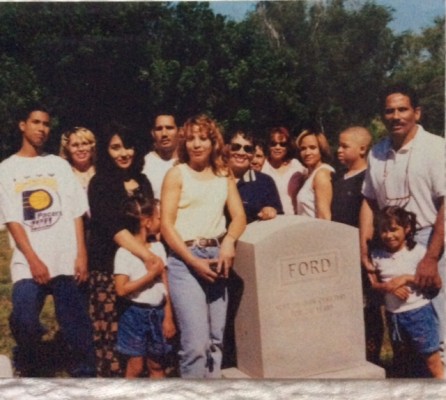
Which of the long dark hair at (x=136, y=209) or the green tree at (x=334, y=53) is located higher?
the green tree at (x=334, y=53)

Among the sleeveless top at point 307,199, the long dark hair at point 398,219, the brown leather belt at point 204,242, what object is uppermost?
the sleeveless top at point 307,199

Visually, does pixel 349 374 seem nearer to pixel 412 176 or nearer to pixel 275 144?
pixel 412 176

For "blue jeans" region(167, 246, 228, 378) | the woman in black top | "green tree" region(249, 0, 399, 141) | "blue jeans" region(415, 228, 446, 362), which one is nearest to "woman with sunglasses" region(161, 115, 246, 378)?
"blue jeans" region(167, 246, 228, 378)

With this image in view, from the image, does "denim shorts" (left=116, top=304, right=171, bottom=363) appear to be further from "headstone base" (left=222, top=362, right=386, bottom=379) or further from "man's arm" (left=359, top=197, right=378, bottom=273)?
"man's arm" (left=359, top=197, right=378, bottom=273)

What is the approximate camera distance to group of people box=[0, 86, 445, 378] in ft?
10.9

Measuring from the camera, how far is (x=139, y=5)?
334cm

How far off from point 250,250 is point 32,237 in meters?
1.02

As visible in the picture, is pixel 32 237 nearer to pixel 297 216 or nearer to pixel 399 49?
pixel 297 216

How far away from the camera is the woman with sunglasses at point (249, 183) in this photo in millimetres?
3355

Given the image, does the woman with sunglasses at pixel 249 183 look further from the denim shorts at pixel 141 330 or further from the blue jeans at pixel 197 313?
the denim shorts at pixel 141 330

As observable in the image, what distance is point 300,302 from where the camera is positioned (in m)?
3.35

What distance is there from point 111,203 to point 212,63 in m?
0.81

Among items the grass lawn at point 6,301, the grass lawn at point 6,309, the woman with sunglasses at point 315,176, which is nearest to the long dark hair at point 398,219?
the woman with sunglasses at point 315,176

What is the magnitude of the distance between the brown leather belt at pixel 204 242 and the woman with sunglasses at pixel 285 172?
0.35m
